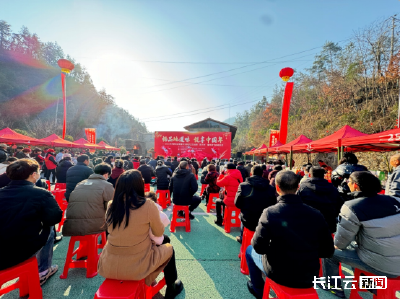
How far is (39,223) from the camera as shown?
174cm

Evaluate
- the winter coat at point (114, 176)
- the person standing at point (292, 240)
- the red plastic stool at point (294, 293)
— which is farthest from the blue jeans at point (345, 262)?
the winter coat at point (114, 176)

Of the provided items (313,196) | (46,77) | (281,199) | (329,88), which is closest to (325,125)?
(329,88)

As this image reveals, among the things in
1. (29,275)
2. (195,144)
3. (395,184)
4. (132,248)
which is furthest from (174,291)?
(195,144)

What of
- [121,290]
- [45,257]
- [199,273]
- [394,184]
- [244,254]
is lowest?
[199,273]

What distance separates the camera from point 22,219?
1566mm

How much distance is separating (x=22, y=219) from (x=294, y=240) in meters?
2.30

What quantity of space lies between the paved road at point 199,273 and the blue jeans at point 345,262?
0.26 m

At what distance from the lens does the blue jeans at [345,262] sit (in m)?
1.70

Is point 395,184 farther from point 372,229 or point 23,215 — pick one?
point 23,215

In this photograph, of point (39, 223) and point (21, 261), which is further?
point (39, 223)

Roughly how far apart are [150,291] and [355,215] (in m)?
2.10

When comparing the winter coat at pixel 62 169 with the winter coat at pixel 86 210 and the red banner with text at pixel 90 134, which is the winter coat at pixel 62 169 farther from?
the red banner with text at pixel 90 134

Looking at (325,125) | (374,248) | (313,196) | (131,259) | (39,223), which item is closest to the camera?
(131,259)

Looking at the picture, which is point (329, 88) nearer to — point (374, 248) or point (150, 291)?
point (374, 248)
